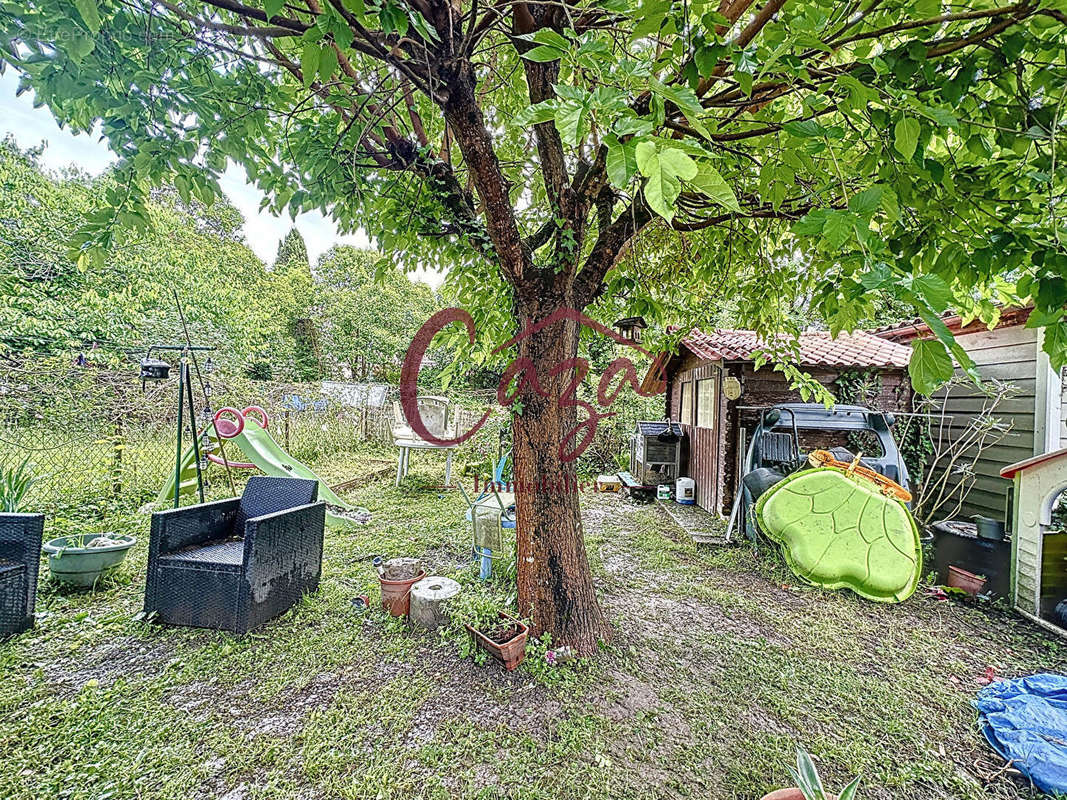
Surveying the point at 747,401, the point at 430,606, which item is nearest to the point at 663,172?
the point at 430,606

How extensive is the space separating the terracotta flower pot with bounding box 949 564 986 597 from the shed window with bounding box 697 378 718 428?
2.65 m

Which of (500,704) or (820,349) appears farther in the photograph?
(820,349)

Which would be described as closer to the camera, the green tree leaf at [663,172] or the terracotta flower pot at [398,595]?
the green tree leaf at [663,172]

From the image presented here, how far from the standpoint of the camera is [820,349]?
5508 mm

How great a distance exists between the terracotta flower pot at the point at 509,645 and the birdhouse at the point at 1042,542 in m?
3.49

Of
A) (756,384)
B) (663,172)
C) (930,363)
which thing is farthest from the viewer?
(756,384)

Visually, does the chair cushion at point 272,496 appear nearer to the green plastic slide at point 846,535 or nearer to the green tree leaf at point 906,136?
the green plastic slide at point 846,535

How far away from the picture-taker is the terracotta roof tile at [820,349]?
16.7 feet

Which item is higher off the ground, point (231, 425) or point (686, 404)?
point (686, 404)

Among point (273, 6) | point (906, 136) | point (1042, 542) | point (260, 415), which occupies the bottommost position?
point (1042, 542)

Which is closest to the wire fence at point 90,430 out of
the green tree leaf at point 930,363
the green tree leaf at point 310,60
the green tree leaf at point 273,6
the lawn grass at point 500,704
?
the lawn grass at point 500,704

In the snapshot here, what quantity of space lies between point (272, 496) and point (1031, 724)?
445cm

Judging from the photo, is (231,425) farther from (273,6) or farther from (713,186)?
(713,186)

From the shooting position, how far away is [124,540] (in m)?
3.33
